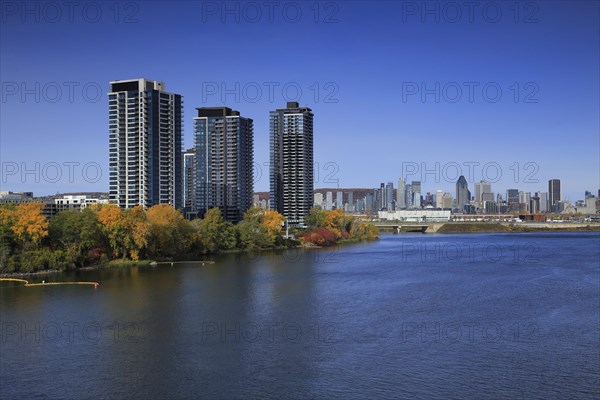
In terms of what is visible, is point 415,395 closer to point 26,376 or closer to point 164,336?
point 164,336

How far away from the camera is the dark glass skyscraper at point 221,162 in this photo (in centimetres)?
6500

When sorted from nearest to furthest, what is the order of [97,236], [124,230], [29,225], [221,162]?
[29,225]
[97,236]
[124,230]
[221,162]

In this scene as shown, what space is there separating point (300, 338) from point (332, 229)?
139 feet

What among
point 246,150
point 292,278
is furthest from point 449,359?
point 246,150

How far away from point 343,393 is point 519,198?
152764mm

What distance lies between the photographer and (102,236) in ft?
98.5

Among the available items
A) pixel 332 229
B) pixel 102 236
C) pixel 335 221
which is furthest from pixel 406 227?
pixel 102 236

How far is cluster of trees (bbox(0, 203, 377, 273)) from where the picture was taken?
25938 mm

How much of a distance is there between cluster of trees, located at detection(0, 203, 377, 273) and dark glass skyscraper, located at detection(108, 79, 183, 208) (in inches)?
556

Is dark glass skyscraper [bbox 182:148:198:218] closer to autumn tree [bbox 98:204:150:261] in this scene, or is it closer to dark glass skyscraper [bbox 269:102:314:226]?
dark glass skyscraper [bbox 269:102:314:226]

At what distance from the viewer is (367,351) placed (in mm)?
13211

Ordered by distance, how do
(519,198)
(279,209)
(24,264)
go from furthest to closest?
(519,198), (279,209), (24,264)

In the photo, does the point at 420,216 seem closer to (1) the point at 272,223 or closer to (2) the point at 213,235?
(1) the point at 272,223

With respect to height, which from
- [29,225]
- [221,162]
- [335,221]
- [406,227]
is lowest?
[406,227]
